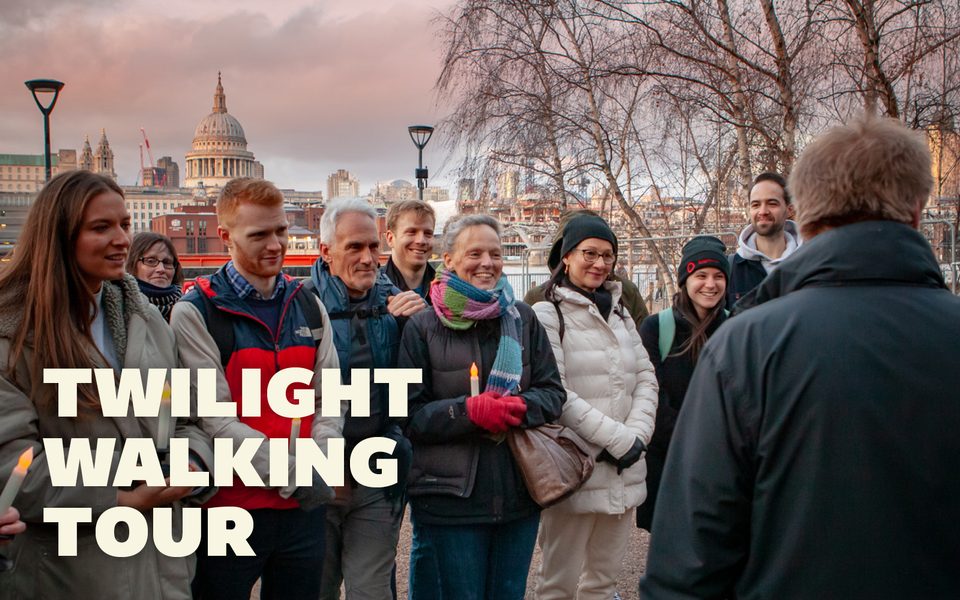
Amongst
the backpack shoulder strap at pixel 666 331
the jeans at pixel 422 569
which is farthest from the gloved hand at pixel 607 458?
the jeans at pixel 422 569

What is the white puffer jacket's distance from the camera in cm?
340

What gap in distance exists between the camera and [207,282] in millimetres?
2771

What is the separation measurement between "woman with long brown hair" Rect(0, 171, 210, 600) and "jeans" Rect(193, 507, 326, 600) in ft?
0.52

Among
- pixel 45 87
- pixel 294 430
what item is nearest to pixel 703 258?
pixel 294 430

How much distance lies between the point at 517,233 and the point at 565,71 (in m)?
3.28

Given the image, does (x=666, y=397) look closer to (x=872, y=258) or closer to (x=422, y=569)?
(x=422, y=569)

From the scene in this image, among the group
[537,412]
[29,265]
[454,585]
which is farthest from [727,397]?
[29,265]

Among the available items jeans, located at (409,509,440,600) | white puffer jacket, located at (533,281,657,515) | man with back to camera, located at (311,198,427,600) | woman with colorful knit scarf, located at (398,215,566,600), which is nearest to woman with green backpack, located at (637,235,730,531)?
white puffer jacket, located at (533,281,657,515)

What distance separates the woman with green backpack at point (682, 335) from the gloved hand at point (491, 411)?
1.06m

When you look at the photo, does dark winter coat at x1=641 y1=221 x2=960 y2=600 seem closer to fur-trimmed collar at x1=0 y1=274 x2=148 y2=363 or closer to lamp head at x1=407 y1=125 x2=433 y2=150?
fur-trimmed collar at x1=0 y1=274 x2=148 y2=363

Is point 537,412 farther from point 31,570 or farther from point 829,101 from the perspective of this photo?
point 829,101

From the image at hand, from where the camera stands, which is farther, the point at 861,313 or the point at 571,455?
the point at 571,455

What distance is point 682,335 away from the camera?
3.81m

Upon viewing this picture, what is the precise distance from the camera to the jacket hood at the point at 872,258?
60.6 inches
